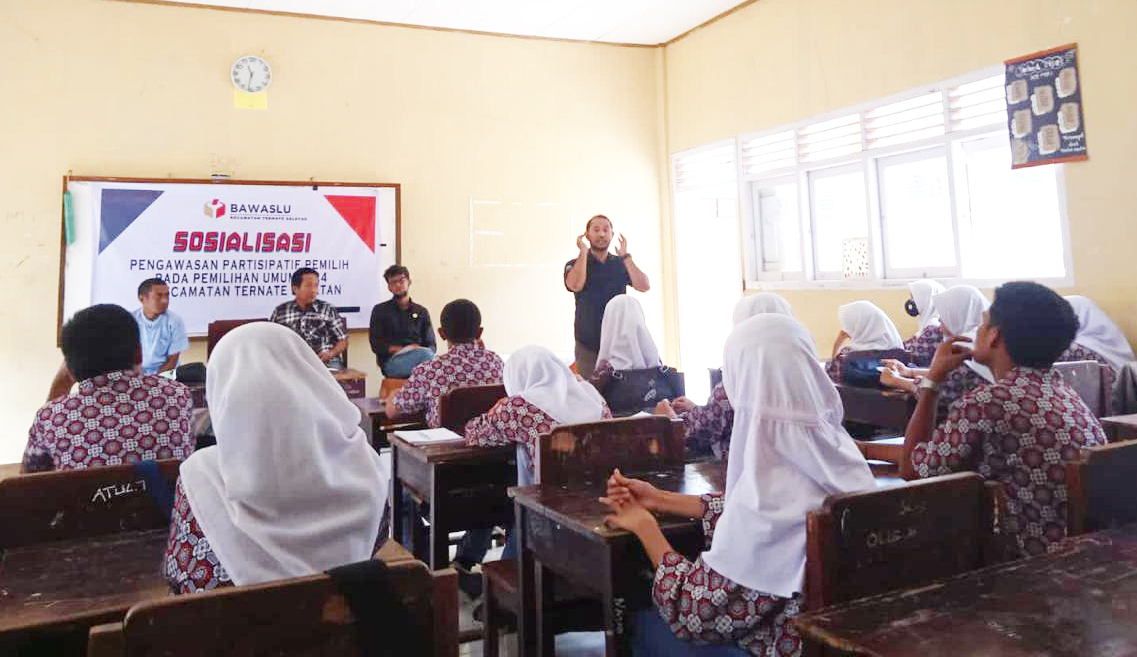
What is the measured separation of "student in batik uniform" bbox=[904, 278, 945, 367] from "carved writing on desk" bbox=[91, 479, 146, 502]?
11.3 ft

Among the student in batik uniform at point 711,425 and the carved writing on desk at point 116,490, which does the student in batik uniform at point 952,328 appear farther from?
the carved writing on desk at point 116,490

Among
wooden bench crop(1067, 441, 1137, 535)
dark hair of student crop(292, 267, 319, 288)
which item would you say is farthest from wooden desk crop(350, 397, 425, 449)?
wooden bench crop(1067, 441, 1137, 535)

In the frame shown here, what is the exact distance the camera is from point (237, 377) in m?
1.34

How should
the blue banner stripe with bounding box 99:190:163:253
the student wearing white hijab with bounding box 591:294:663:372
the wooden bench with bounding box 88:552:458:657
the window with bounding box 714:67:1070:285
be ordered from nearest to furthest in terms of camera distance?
the wooden bench with bounding box 88:552:458:657 < the student wearing white hijab with bounding box 591:294:663:372 < the window with bounding box 714:67:1070:285 < the blue banner stripe with bounding box 99:190:163:253

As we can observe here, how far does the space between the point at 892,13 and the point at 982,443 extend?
3.84 metres

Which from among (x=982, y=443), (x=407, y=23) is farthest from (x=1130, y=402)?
(x=407, y=23)

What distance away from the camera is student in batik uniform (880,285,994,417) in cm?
291

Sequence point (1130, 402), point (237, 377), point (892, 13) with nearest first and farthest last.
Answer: point (237, 377)
point (1130, 402)
point (892, 13)

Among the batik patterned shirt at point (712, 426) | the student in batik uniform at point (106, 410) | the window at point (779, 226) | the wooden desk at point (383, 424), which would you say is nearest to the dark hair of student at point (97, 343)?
the student in batik uniform at point (106, 410)

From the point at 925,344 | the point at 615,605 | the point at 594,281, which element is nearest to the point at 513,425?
the point at 615,605

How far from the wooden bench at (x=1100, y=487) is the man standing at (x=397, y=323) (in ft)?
13.4

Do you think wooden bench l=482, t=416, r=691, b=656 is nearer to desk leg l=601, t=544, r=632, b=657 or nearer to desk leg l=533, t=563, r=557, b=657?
desk leg l=533, t=563, r=557, b=657

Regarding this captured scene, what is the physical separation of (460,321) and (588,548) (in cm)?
175

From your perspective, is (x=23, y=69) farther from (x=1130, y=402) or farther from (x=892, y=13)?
(x=1130, y=402)
